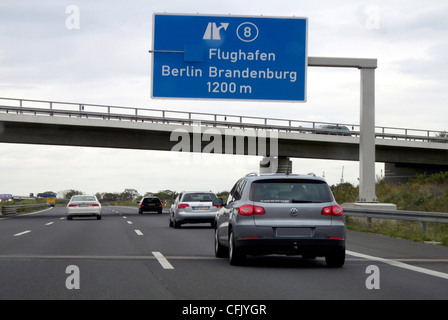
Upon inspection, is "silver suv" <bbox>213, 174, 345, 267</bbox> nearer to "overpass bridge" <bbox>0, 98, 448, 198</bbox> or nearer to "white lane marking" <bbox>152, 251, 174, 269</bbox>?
"white lane marking" <bbox>152, 251, 174, 269</bbox>

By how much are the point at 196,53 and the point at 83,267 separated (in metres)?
11.6

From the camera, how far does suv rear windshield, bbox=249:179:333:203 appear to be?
10.8m

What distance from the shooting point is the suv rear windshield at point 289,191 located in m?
10.8

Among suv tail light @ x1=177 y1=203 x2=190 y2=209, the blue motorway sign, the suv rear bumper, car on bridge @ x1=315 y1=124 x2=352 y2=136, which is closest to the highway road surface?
the suv rear bumper

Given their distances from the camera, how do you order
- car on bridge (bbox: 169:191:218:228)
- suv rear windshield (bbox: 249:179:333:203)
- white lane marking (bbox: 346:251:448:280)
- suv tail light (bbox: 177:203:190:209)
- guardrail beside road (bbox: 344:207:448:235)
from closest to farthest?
white lane marking (bbox: 346:251:448:280)
suv rear windshield (bbox: 249:179:333:203)
guardrail beside road (bbox: 344:207:448:235)
car on bridge (bbox: 169:191:218:228)
suv tail light (bbox: 177:203:190:209)

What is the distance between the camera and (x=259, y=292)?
804 centimetres

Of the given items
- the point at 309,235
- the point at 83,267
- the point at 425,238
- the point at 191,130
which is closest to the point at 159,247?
the point at 83,267

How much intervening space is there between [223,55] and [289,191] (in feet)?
36.7

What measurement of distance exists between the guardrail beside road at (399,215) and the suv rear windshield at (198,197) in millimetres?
5166

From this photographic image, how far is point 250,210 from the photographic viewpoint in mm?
10633

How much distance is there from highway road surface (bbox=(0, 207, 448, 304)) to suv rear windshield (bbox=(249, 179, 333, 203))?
1.16 m

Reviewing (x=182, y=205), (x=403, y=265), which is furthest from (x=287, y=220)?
(x=182, y=205)

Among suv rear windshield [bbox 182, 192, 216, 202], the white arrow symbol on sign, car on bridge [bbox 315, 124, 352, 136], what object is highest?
the white arrow symbol on sign
